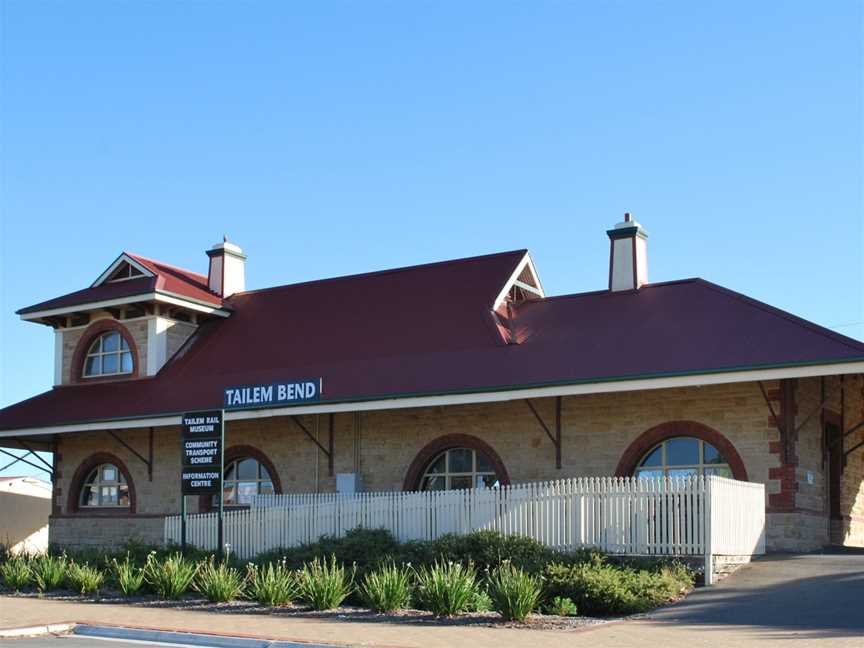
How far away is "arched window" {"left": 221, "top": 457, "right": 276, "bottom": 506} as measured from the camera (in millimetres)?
25984

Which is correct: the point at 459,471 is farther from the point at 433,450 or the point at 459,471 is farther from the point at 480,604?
the point at 480,604

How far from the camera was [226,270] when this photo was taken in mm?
30531

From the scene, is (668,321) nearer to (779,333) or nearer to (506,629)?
(779,333)

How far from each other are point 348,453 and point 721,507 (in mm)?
9704

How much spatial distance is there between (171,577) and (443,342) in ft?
27.6

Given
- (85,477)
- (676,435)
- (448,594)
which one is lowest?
(448,594)

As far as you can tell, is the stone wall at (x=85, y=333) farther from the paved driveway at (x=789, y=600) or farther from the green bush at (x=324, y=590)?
the paved driveway at (x=789, y=600)

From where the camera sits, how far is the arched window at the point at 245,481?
26.0 meters

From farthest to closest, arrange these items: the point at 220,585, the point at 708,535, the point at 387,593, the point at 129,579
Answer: the point at 129,579
the point at 220,585
the point at 708,535
the point at 387,593

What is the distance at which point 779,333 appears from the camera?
777 inches

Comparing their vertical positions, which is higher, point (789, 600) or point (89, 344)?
point (89, 344)

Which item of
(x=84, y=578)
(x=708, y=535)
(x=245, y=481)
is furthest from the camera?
(x=245, y=481)

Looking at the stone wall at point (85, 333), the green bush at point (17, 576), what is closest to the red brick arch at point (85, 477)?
the stone wall at point (85, 333)

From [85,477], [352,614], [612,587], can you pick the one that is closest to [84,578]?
[352,614]
